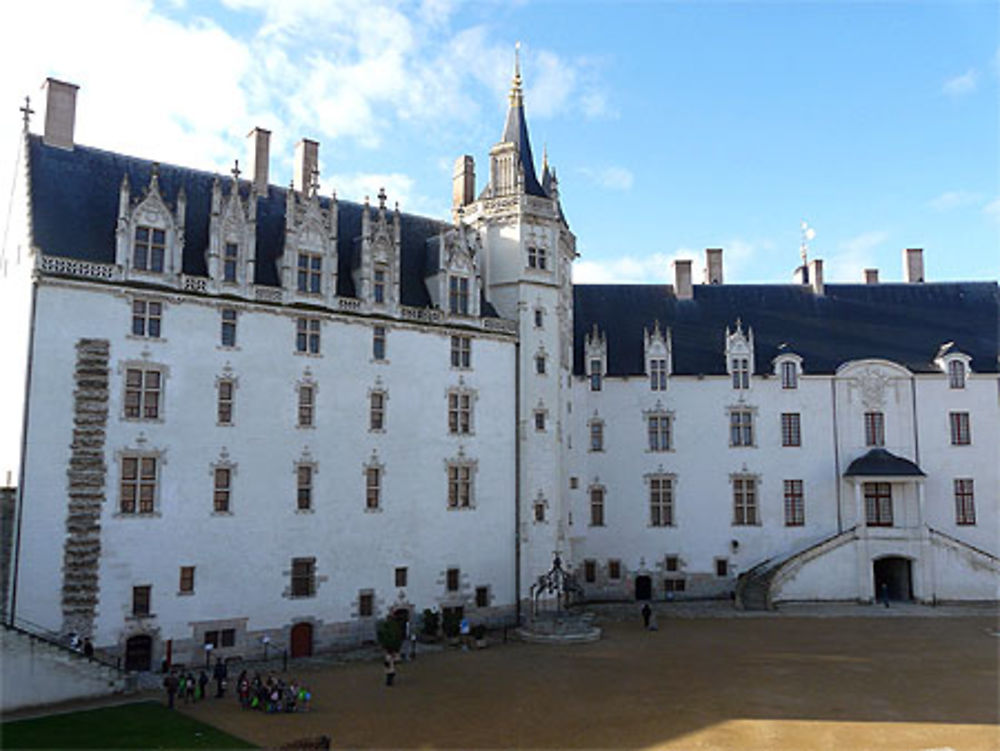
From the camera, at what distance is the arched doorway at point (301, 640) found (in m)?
30.8

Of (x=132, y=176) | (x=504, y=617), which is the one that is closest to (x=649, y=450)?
(x=504, y=617)

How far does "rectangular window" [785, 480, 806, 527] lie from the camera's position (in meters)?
43.7

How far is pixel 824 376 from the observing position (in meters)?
44.6

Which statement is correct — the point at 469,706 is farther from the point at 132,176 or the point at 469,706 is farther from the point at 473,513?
the point at 132,176

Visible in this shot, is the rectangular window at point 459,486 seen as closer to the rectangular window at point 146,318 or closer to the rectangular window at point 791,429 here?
the rectangular window at point 146,318

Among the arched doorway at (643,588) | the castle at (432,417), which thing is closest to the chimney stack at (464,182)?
the castle at (432,417)

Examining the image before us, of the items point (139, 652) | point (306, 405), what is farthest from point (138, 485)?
point (306, 405)

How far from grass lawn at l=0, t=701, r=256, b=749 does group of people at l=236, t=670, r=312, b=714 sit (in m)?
1.80

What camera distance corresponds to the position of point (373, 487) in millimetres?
33438

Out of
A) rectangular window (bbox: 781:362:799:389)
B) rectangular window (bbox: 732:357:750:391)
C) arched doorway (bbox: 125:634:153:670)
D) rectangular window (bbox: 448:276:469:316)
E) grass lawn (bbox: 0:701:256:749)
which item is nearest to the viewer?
grass lawn (bbox: 0:701:256:749)

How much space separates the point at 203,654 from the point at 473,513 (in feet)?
40.3

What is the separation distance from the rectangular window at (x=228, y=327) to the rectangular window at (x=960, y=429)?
1443 inches

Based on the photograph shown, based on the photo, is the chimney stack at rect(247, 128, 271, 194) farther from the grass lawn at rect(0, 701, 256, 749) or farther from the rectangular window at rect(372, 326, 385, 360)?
the grass lawn at rect(0, 701, 256, 749)

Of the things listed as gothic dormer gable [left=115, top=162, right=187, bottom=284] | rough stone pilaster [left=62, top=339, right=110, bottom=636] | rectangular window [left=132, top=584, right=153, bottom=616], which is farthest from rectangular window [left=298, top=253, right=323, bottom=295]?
rectangular window [left=132, top=584, right=153, bottom=616]
